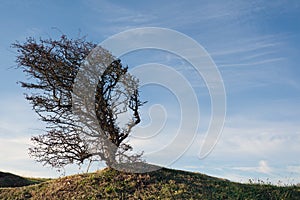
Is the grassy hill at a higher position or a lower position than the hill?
lower

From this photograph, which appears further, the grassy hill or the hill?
the hill

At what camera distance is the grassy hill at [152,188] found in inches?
511

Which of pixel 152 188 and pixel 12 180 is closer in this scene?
pixel 152 188

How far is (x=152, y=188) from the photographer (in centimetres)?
1321

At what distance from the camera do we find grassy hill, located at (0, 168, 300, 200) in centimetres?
1298

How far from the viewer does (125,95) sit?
47.6ft

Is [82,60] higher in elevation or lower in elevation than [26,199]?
higher

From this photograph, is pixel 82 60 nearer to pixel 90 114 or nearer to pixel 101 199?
pixel 90 114

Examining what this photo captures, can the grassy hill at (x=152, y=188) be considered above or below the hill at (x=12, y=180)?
below

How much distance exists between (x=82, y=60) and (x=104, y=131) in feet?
9.04

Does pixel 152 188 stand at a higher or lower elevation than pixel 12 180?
lower

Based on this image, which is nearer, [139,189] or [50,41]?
[139,189]

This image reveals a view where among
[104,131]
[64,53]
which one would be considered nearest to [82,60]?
[64,53]

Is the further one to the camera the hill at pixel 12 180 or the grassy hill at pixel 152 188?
the hill at pixel 12 180
